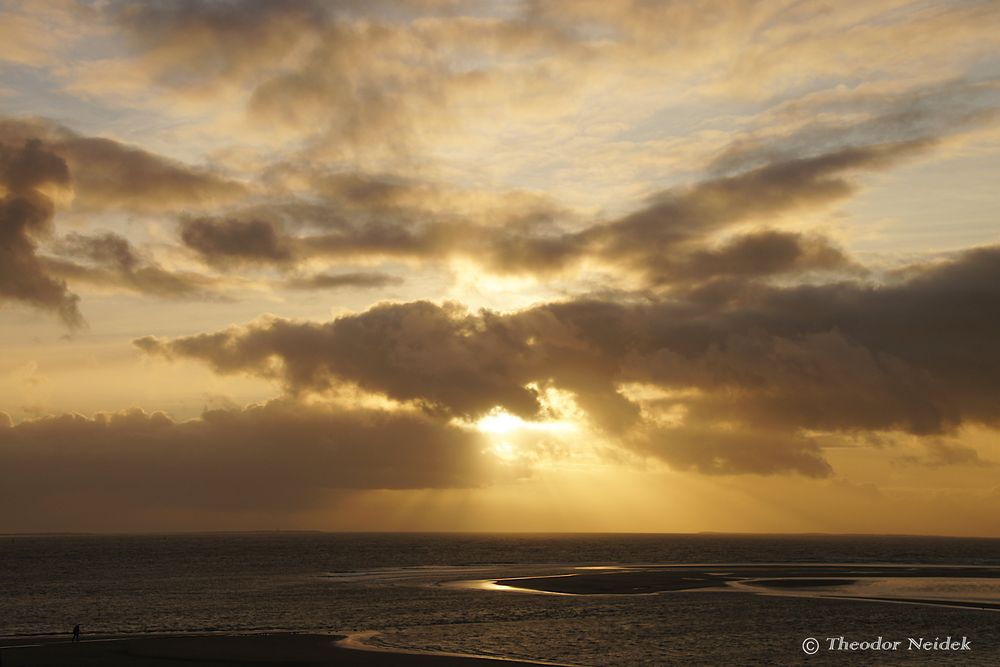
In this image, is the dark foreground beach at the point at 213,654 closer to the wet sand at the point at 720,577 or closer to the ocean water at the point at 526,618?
the ocean water at the point at 526,618

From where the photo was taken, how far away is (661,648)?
2625 inches

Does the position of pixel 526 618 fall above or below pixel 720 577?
above

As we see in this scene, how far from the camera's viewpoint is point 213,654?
209 feet

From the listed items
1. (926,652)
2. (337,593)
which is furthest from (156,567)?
(926,652)

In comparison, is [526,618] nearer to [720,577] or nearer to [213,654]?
[213,654]

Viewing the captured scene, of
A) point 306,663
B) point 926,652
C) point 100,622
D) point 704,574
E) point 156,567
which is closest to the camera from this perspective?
point 306,663

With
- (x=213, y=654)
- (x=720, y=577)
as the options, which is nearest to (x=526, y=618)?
(x=213, y=654)

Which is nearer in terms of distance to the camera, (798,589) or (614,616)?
(614,616)

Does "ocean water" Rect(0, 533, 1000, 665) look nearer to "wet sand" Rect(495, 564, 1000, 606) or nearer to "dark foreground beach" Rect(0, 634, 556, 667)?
"dark foreground beach" Rect(0, 634, 556, 667)

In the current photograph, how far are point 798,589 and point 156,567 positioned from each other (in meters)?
132

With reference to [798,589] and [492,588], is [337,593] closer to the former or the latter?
[492,588]

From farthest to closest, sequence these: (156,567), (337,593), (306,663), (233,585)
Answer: (156,567), (233,585), (337,593), (306,663)

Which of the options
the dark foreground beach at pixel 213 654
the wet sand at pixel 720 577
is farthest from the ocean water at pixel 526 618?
the wet sand at pixel 720 577

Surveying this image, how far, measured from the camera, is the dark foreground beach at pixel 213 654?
59.5m
